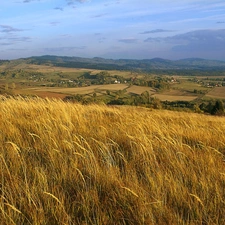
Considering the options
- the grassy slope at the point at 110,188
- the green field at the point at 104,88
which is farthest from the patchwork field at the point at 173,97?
the grassy slope at the point at 110,188


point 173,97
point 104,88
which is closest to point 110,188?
point 173,97

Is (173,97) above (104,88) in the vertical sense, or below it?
below

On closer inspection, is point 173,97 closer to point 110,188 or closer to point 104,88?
point 104,88

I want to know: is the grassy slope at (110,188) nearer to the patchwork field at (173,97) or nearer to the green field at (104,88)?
the green field at (104,88)

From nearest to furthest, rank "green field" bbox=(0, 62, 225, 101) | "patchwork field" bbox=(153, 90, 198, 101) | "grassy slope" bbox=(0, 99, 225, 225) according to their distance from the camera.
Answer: "grassy slope" bbox=(0, 99, 225, 225)
"green field" bbox=(0, 62, 225, 101)
"patchwork field" bbox=(153, 90, 198, 101)

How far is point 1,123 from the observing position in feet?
15.6

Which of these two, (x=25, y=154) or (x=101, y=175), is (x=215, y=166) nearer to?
(x=101, y=175)

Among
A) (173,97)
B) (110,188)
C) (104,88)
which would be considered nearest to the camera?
(110,188)

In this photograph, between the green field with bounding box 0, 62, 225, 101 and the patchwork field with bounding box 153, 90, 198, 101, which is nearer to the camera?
the green field with bounding box 0, 62, 225, 101

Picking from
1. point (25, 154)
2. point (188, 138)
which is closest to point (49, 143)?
point (25, 154)

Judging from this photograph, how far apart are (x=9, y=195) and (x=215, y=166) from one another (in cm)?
227

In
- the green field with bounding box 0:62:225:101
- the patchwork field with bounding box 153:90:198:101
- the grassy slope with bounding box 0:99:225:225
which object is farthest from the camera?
the patchwork field with bounding box 153:90:198:101

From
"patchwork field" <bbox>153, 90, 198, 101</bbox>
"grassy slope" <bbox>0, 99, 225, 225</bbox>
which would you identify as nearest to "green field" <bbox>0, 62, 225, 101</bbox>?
"patchwork field" <bbox>153, 90, 198, 101</bbox>

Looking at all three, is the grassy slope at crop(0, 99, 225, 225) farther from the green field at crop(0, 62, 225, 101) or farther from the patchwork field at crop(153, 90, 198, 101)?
the patchwork field at crop(153, 90, 198, 101)
